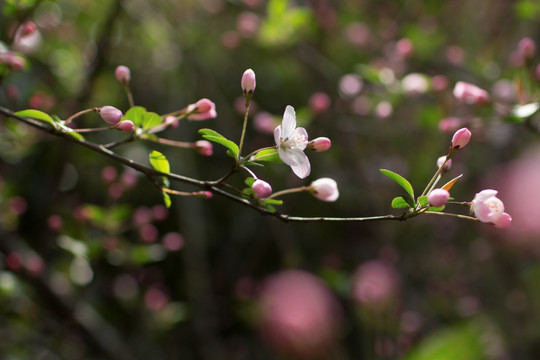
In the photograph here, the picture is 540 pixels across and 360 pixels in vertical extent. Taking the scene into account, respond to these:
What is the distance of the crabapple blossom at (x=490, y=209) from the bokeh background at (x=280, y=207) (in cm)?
53

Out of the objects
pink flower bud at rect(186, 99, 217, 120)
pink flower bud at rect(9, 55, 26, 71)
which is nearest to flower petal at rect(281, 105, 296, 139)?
pink flower bud at rect(186, 99, 217, 120)

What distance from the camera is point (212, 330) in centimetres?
178

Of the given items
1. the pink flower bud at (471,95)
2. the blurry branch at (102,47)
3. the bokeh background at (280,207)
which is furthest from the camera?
the bokeh background at (280,207)

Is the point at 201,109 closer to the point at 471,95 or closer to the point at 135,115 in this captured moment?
the point at 135,115

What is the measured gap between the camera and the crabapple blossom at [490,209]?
56cm

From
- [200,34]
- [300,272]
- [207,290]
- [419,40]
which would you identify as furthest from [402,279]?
[200,34]

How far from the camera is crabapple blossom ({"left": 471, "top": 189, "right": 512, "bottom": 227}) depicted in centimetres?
56

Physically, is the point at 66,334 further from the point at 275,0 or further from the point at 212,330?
the point at 275,0

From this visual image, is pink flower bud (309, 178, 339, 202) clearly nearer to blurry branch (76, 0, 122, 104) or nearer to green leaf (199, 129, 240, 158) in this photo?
green leaf (199, 129, 240, 158)

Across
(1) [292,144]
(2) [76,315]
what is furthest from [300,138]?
(2) [76,315]

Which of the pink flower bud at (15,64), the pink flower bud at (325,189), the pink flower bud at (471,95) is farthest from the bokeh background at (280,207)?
the pink flower bud at (325,189)

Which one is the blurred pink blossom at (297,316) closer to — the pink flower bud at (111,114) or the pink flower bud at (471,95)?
the pink flower bud at (471,95)

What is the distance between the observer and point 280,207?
1948mm

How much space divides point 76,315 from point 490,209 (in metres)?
1.27
